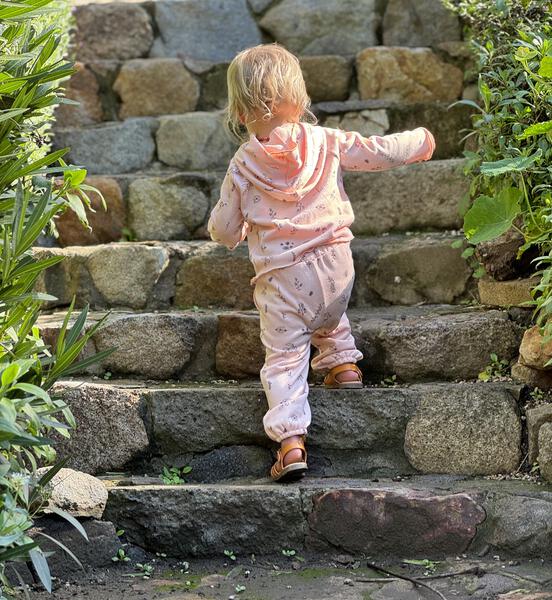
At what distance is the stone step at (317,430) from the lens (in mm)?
2791

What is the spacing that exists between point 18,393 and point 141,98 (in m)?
2.88

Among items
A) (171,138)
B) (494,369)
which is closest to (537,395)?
(494,369)

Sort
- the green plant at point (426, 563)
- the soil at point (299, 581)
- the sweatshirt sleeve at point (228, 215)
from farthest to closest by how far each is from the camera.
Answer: the sweatshirt sleeve at point (228, 215), the green plant at point (426, 563), the soil at point (299, 581)

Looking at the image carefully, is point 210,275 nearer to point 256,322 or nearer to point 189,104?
point 256,322

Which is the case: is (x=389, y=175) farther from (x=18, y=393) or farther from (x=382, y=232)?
(x=18, y=393)

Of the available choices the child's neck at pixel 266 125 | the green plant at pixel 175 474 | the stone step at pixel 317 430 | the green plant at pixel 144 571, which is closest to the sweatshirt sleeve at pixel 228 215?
the child's neck at pixel 266 125

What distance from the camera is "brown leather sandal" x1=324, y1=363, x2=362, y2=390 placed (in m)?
2.96

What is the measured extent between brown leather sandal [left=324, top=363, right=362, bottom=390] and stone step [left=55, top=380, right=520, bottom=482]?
0.17 feet

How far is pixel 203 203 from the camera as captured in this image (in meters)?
3.97

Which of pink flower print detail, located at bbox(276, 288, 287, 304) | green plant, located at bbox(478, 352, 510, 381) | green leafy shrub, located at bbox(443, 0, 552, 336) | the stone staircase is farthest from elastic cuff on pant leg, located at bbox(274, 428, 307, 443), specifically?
green leafy shrub, located at bbox(443, 0, 552, 336)

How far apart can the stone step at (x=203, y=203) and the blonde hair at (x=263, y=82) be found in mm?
1014

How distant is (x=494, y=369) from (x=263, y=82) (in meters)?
1.16

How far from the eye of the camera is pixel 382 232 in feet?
12.7

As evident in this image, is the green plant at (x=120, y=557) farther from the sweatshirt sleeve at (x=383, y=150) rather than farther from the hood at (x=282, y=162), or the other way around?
the sweatshirt sleeve at (x=383, y=150)
